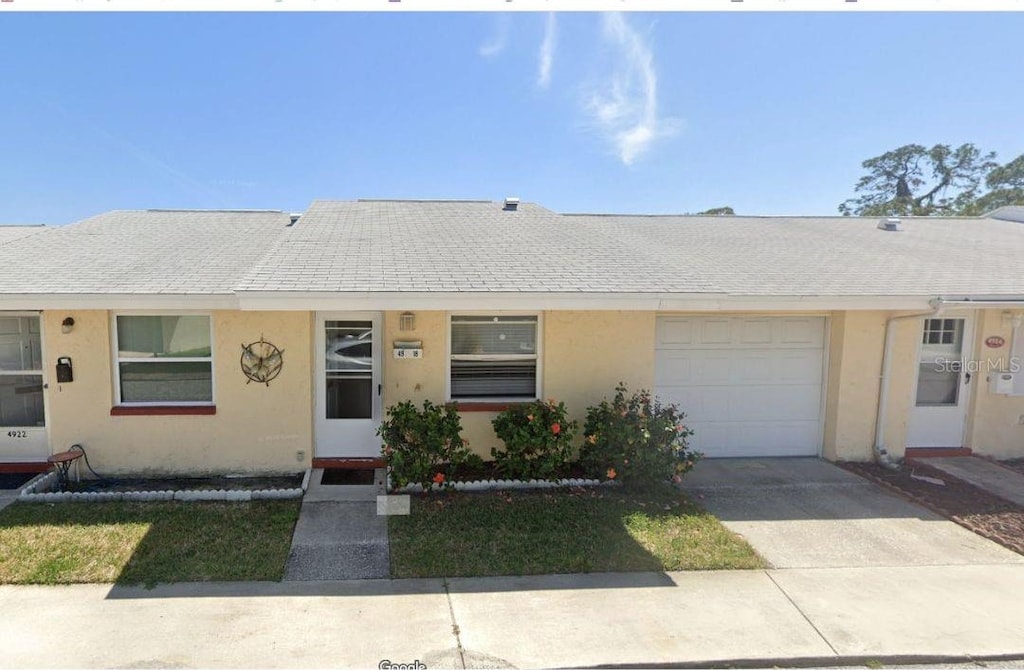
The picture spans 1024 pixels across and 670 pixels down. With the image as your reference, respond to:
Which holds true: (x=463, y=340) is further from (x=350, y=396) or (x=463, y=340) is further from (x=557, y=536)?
(x=557, y=536)

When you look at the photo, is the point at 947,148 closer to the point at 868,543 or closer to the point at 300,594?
the point at 868,543

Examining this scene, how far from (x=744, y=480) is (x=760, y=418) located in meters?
1.34

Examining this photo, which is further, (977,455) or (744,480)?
(977,455)

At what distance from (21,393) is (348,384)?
427cm

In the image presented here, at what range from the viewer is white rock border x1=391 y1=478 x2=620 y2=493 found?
250 inches

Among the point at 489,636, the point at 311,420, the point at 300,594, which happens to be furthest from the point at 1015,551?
the point at 311,420

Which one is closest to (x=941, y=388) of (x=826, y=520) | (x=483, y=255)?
(x=826, y=520)

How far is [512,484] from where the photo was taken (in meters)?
6.48

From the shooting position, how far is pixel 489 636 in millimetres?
3789

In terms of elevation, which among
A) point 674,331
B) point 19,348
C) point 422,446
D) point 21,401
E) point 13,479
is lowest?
point 13,479

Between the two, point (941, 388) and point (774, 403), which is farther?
point (941, 388)

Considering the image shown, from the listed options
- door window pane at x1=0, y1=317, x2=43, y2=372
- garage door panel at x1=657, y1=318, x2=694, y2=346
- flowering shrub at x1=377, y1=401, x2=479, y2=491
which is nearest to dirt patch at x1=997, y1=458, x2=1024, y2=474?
garage door panel at x1=657, y1=318, x2=694, y2=346

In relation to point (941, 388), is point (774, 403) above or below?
below

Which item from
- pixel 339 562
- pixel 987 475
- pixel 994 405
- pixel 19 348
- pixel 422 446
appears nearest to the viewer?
pixel 339 562
